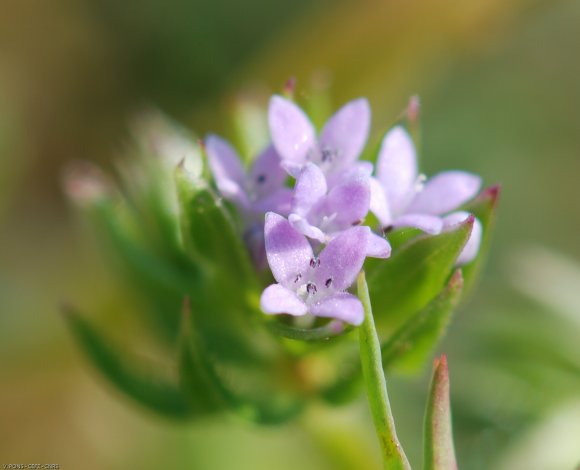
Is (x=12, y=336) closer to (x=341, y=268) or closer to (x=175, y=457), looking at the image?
(x=175, y=457)

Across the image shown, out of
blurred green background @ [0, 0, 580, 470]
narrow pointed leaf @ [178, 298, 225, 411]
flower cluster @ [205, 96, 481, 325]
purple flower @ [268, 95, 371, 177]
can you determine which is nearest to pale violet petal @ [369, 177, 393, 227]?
flower cluster @ [205, 96, 481, 325]

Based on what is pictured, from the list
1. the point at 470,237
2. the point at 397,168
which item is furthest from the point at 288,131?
the point at 470,237

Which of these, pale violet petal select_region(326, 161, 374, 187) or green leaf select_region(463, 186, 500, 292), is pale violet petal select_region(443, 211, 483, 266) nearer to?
green leaf select_region(463, 186, 500, 292)

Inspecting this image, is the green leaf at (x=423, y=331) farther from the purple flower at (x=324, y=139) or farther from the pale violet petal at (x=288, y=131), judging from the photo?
the pale violet petal at (x=288, y=131)

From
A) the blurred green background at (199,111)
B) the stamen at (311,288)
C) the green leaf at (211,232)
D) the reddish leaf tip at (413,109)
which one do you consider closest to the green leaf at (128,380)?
the green leaf at (211,232)

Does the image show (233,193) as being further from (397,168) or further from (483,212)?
(483,212)

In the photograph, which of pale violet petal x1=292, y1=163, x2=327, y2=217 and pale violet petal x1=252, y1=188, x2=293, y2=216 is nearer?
pale violet petal x1=292, y1=163, x2=327, y2=217
